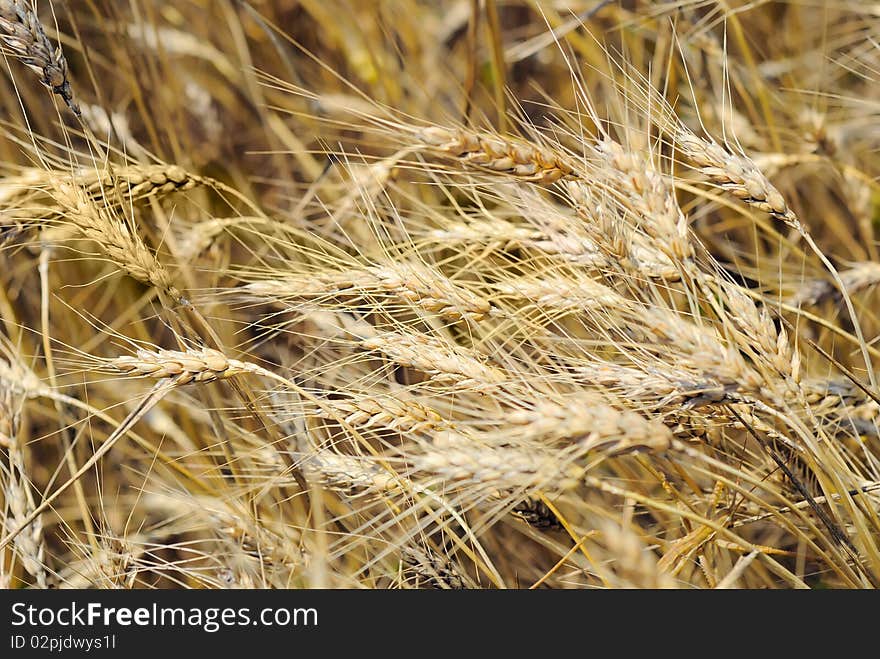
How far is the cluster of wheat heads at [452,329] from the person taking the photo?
2.24 feet

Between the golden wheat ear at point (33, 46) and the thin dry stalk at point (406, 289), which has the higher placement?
the golden wheat ear at point (33, 46)

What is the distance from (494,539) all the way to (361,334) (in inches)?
14.3

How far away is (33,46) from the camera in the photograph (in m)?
0.80

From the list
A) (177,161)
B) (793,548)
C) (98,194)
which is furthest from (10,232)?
(793,548)

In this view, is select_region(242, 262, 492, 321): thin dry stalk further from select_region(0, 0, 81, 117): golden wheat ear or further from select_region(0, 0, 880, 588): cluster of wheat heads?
select_region(0, 0, 81, 117): golden wheat ear

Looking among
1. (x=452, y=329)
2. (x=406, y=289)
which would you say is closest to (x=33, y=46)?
(x=406, y=289)

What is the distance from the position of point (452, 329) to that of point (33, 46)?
2.21 feet

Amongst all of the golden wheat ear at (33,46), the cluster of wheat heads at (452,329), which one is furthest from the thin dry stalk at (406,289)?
the golden wheat ear at (33,46)

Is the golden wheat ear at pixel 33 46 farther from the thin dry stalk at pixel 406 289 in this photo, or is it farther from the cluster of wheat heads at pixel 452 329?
the thin dry stalk at pixel 406 289

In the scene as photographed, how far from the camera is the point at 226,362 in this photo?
0.76 m

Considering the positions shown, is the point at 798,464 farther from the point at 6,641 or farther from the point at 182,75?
the point at 182,75

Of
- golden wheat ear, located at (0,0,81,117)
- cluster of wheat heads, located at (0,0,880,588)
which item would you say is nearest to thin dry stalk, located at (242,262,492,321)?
cluster of wheat heads, located at (0,0,880,588)

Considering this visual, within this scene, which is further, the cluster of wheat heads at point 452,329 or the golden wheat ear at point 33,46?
the golden wheat ear at point 33,46

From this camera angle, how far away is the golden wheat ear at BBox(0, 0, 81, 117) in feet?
2.59
